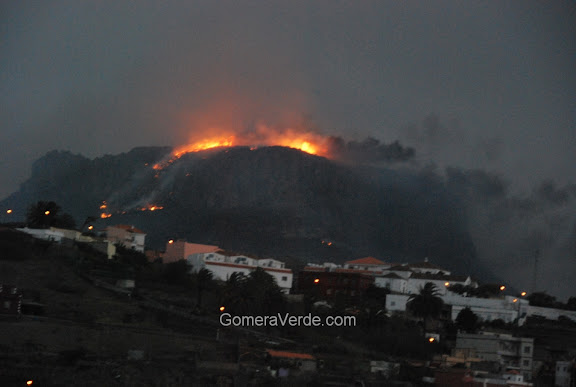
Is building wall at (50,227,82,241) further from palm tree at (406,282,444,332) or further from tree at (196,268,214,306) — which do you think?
palm tree at (406,282,444,332)

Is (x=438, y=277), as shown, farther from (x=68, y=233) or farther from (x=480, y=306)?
(x=68, y=233)

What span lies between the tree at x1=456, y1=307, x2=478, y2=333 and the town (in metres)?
0.14

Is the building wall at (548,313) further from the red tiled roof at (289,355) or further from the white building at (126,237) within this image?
the white building at (126,237)

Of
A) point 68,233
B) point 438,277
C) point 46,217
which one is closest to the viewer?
point 68,233

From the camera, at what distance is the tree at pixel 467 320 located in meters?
72.9

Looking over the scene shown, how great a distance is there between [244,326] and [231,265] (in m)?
17.9

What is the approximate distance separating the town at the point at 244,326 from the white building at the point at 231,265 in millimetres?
140

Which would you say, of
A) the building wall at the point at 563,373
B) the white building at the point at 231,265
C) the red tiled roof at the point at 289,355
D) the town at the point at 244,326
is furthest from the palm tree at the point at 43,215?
the building wall at the point at 563,373

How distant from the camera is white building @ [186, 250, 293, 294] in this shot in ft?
262

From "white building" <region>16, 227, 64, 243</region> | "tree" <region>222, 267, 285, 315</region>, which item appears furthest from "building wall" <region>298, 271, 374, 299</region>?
"white building" <region>16, 227, 64, 243</region>

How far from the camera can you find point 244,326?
63.7 metres

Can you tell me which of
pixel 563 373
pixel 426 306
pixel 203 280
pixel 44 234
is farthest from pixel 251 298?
pixel 563 373

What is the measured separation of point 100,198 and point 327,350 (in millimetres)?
110503

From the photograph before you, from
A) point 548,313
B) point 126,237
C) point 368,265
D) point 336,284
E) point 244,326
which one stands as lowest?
point 244,326
